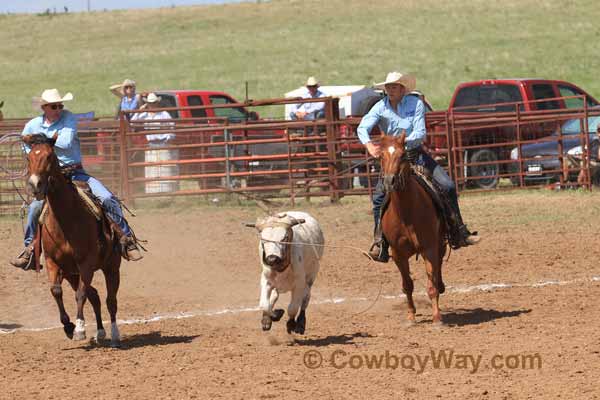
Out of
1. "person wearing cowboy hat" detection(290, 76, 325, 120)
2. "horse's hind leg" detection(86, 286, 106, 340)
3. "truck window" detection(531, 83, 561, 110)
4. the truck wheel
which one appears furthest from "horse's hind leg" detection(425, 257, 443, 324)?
"truck window" detection(531, 83, 561, 110)

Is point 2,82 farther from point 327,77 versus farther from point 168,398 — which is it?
point 168,398

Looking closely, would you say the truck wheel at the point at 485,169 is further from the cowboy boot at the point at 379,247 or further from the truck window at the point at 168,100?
the cowboy boot at the point at 379,247

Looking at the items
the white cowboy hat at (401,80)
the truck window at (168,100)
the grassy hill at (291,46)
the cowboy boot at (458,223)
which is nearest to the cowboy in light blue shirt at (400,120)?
the white cowboy hat at (401,80)

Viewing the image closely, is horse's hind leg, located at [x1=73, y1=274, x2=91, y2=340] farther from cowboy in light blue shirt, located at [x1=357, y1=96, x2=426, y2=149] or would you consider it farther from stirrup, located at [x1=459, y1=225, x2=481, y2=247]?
stirrup, located at [x1=459, y1=225, x2=481, y2=247]

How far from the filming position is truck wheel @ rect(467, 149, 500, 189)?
2022 cm

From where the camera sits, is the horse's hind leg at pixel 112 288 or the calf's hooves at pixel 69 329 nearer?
the calf's hooves at pixel 69 329

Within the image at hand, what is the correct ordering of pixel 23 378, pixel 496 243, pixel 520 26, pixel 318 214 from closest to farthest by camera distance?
1. pixel 23 378
2. pixel 496 243
3. pixel 318 214
4. pixel 520 26

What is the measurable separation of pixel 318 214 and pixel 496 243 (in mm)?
3731

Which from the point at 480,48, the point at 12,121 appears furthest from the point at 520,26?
the point at 12,121

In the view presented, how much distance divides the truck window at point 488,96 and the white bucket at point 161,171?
5.80 m

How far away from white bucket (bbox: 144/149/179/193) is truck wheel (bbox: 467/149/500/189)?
534 centimetres

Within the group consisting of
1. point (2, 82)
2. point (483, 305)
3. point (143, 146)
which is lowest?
point (483, 305)

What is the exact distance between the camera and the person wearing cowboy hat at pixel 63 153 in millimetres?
9719

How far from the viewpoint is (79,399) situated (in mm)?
7266
